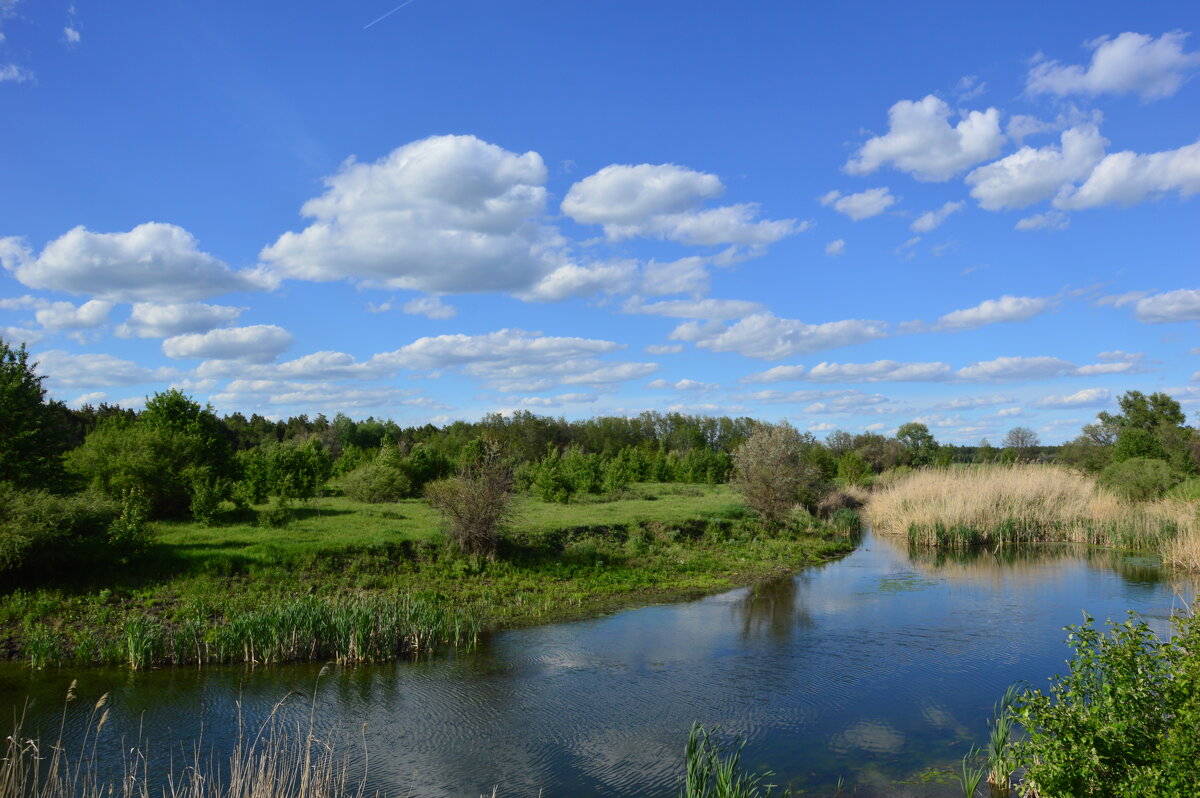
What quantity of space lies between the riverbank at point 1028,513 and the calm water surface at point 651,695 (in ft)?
39.9

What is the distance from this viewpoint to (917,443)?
83000 mm

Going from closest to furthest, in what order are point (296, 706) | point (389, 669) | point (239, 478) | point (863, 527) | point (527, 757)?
point (527, 757) → point (296, 706) → point (389, 669) → point (239, 478) → point (863, 527)

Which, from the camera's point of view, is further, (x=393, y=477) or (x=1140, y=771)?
(x=393, y=477)

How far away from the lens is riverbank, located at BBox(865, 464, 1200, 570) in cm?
3008

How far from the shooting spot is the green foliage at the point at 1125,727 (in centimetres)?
562

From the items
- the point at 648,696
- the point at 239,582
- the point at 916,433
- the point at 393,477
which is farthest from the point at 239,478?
the point at 916,433

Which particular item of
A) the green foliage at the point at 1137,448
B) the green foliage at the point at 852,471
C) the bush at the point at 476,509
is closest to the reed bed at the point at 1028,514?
the green foliage at the point at 1137,448

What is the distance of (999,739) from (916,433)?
81.7 metres

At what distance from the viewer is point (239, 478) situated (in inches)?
1105

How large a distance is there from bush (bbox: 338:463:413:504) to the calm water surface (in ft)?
56.9

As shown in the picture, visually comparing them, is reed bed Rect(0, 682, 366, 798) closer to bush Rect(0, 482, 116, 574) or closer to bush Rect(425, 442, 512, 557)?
bush Rect(0, 482, 116, 574)

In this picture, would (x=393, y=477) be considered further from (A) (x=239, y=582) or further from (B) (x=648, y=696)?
(B) (x=648, y=696)

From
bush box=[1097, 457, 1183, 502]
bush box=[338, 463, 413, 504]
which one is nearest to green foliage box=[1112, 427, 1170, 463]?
bush box=[1097, 457, 1183, 502]

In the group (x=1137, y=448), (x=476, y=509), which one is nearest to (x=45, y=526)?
(x=476, y=509)
